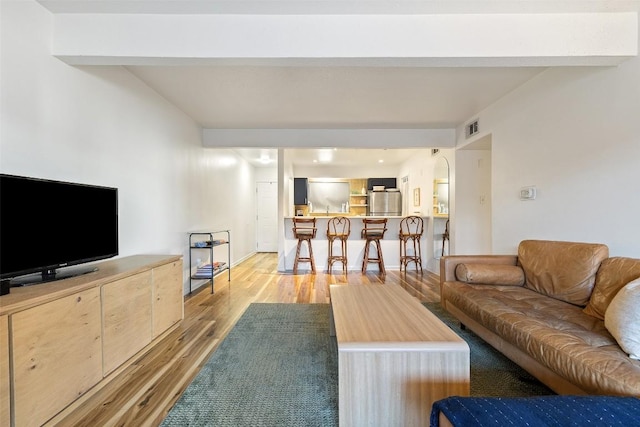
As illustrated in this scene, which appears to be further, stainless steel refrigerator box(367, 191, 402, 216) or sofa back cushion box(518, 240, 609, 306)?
stainless steel refrigerator box(367, 191, 402, 216)

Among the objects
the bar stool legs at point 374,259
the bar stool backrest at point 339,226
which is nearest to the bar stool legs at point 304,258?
the bar stool backrest at point 339,226

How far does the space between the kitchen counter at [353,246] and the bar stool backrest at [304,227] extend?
9.7 inches

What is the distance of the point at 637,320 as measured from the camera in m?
1.35

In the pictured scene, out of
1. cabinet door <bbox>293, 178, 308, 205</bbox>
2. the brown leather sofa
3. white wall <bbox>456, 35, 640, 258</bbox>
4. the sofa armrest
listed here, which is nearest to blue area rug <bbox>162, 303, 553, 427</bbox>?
the brown leather sofa

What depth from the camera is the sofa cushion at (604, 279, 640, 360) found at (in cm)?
132

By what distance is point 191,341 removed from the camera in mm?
2426

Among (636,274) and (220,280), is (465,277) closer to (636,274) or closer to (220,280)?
(636,274)

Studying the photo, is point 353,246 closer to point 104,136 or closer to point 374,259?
point 374,259

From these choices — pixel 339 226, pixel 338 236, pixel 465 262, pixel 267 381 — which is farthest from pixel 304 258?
pixel 267 381

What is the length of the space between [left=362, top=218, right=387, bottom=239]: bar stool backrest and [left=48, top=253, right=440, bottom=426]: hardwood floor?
0.75 m

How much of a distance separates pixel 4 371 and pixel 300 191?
6594mm

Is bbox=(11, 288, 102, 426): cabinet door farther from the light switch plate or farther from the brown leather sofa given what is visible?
the light switch plate

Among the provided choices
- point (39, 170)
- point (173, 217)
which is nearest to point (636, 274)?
point (39, 170)

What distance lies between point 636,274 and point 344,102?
2931 mm
